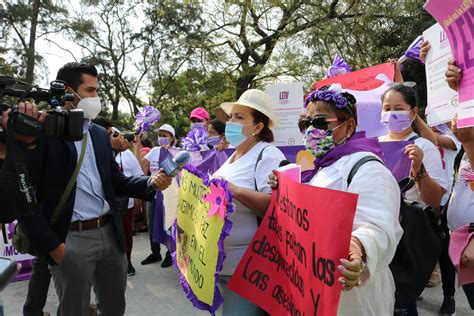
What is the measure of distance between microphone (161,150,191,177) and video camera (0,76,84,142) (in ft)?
1.88

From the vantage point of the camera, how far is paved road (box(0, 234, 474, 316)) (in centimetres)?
396

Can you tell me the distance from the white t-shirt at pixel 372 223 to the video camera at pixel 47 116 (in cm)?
132

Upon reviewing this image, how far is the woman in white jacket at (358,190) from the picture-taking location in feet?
4.63

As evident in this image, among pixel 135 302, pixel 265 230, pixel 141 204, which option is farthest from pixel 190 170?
pixel 141 204

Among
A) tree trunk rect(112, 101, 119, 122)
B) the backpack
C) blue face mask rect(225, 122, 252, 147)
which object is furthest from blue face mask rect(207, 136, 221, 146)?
tree trunk rect(112, 101, 119, 122)

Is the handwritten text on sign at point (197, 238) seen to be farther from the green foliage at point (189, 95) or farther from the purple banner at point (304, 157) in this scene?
the green foliage at point (189, 95)

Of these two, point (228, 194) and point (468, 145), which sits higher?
point (468, 145)

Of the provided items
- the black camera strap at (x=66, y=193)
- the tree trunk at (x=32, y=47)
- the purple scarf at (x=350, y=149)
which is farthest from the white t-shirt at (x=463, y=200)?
the tree trunk at (x=32, y=47)

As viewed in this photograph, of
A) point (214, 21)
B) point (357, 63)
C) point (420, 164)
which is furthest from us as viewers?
point (214, 21)

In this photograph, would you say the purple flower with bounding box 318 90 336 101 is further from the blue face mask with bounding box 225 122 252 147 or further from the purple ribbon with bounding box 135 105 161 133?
the purple ribbon with bounding box 135 105 161 133

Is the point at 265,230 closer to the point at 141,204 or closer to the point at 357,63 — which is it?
the point at 141,204

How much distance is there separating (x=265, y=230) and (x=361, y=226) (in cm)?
62

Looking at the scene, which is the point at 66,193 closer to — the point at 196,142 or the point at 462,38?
the point at 462,38

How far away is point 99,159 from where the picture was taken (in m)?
2.71
